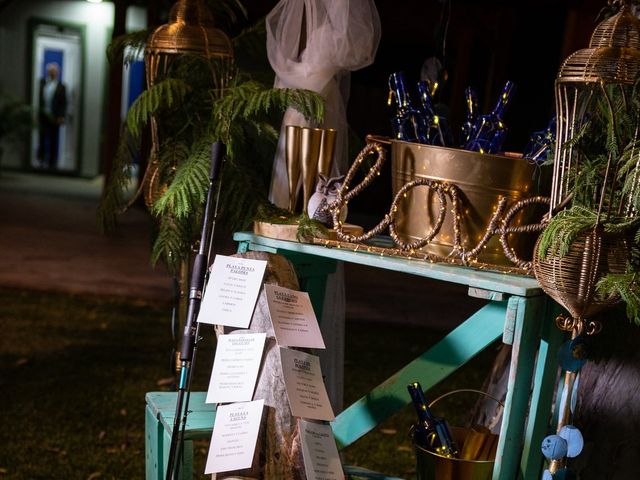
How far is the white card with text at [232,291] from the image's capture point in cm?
212

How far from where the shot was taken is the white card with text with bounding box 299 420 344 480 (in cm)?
198

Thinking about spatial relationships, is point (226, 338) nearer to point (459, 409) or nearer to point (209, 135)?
point (209, 135)

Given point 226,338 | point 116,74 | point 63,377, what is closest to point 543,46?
point 116,74

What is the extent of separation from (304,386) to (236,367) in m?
0.18

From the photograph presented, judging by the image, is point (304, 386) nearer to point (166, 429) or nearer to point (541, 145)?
point (166, 429)

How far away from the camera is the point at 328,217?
7.21 ft

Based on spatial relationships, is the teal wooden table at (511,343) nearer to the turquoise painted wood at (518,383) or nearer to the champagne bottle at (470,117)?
the turquoise painted wood at (518,383)

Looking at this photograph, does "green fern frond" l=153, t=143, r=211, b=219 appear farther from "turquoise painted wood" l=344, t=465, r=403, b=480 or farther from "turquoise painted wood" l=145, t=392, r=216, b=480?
"turquoise painted wood" l=344, t=465, r=403, b=480

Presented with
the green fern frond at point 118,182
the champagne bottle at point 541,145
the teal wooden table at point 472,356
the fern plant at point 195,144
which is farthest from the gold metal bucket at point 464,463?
the green fern frond at point 118,182

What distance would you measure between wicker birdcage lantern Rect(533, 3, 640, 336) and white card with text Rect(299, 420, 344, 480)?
601mm

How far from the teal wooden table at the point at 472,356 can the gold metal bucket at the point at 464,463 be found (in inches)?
5.1

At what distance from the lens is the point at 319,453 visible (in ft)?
6.62

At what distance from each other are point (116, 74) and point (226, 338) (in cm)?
807

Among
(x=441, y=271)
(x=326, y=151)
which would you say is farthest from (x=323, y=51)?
(x=441, y=271)
